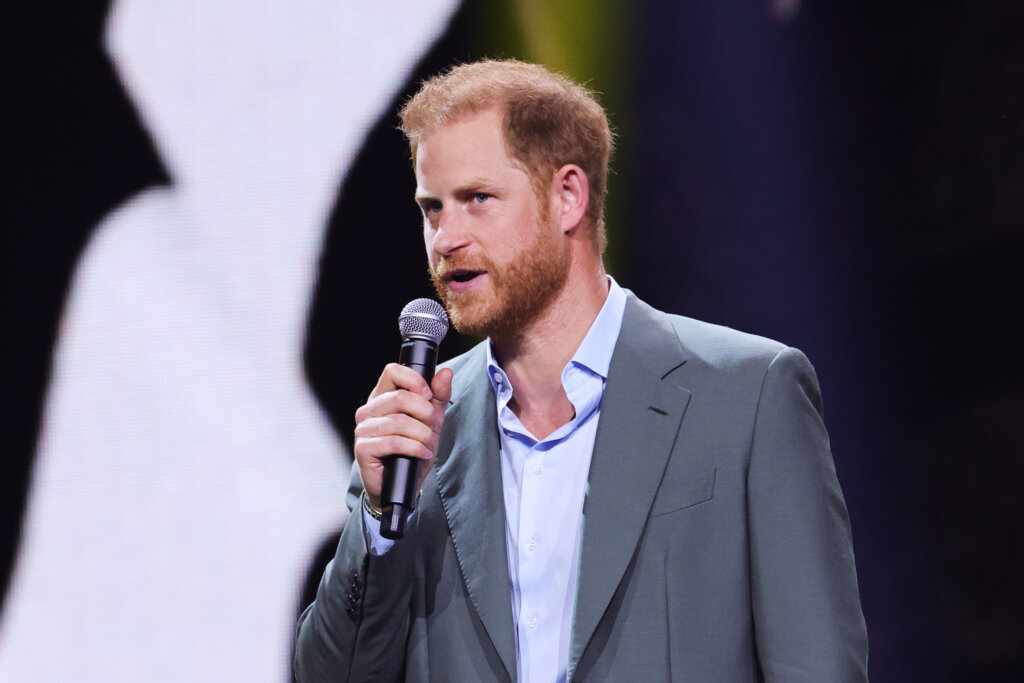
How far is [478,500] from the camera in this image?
159 centimetres

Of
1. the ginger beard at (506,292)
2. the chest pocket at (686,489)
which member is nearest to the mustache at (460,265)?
the ginger beard at (506,292)

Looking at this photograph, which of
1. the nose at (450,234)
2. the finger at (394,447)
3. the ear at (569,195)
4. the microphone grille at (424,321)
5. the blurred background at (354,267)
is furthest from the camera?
the blurred background at (354,267)

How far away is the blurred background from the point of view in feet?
7.14

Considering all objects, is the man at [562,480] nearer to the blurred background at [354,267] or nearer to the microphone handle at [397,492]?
the microphone handle at [397,492]

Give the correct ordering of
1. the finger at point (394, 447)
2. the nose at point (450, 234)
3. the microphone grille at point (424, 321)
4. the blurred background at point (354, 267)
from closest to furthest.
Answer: the finger at point (394, 447) → the microphone grille at point (424, 321) → the nose at point (450, 234) → the blurred background at point (354, 267)

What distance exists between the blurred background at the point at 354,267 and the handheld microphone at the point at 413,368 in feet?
2.98

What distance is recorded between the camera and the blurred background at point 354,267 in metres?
2.18

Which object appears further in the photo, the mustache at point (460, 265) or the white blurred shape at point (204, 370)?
the white blurred shape at point (204, 370)

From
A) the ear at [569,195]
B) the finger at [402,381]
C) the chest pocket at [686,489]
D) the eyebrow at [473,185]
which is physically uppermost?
the ear at [569,195]

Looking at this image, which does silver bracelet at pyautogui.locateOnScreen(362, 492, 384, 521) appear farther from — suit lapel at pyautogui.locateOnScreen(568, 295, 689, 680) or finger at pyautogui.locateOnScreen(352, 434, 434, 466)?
suit lapel at pyautogui.locateOnScreen(568, 295, 689, 680)

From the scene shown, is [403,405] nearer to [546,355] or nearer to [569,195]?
[546,355]

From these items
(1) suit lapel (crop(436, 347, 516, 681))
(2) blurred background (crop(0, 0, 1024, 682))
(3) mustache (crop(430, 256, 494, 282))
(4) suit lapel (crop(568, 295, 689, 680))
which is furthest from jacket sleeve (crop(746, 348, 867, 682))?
(2) blurred background (crop(0, 0, 1024, 682))

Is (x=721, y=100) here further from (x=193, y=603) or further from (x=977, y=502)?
(x=193, y=603)

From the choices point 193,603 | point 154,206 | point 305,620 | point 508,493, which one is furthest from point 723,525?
point 154,206
